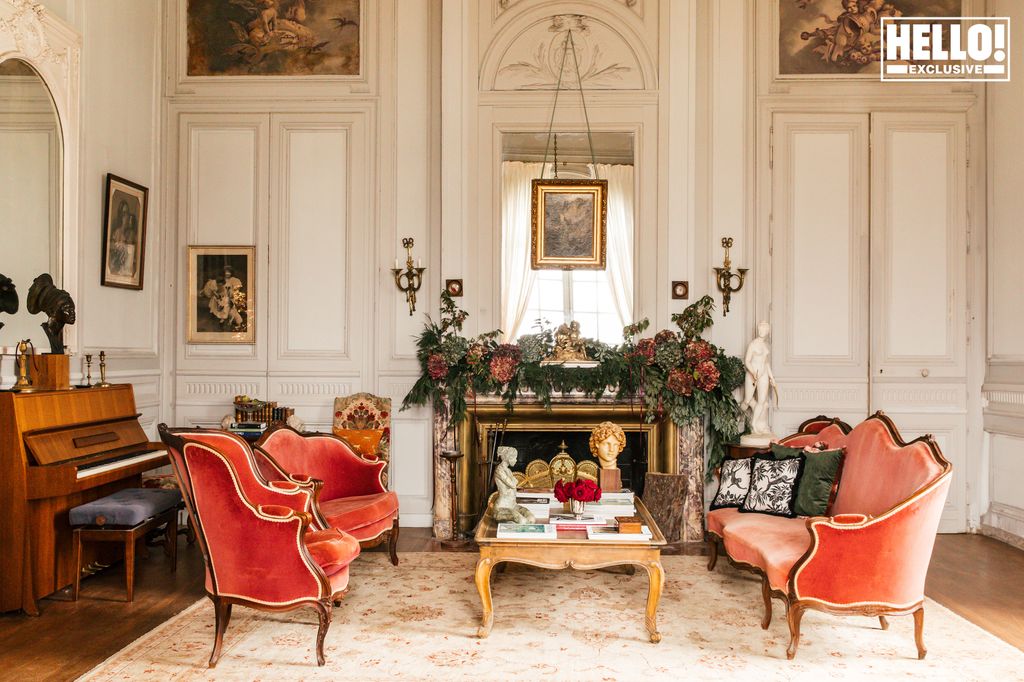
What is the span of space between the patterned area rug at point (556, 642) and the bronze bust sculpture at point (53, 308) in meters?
1.93

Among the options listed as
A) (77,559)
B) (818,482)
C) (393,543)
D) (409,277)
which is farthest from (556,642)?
(409,277)

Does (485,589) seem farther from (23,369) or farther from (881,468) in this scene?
(23,369)

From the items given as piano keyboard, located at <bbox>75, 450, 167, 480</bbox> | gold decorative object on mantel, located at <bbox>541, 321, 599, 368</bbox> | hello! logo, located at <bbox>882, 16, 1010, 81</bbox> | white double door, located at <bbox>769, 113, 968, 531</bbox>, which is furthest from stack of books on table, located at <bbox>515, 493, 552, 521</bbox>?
hello! logo, located at <bbox>882, 16, 1010, 81</bbox>

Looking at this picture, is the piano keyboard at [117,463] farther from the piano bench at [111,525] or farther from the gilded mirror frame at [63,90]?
the gilded mirror frame at [63,90]

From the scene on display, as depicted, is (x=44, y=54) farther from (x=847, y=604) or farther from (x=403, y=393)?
(x=847, y=604)

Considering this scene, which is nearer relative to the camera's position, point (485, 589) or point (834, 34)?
point (485, 589)

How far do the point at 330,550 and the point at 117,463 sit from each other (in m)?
1.80

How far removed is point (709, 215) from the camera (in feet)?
21.7

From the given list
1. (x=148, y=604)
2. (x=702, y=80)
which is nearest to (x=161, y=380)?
(x=148, y=604)

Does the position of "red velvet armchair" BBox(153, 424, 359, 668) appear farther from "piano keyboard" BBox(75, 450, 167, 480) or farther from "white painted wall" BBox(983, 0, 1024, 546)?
"white painted wall" BBox(983, 0, 1024, 546)

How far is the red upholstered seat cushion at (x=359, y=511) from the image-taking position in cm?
464

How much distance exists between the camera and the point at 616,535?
391 cm

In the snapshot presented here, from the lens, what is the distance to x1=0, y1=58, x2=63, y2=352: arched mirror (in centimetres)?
470

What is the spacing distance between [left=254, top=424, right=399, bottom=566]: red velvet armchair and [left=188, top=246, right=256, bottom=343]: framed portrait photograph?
200cm
